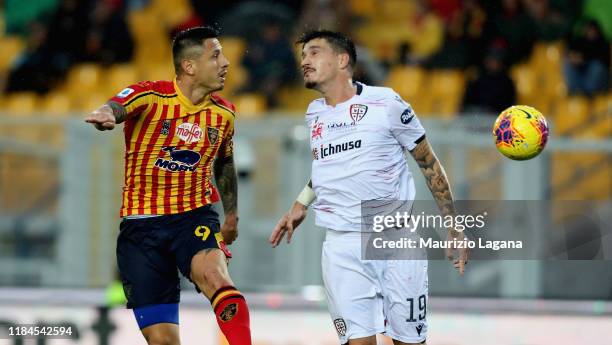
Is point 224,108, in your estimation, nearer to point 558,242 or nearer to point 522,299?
point 522,299

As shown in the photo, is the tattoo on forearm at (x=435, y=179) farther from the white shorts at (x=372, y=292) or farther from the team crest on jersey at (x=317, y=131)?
the team crest on jersey at (x=317, y=131)

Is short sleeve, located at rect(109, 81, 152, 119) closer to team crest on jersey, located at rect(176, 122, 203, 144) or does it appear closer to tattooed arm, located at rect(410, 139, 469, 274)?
team crest on jersey, located at rect(176, 122, 203, 144)

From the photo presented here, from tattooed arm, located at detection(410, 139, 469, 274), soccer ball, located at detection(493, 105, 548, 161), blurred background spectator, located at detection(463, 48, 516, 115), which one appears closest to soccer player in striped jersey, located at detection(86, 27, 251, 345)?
tattooed arm, located at detection(410, 139, 469, 274)

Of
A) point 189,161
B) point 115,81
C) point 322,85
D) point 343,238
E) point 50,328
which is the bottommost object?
point 50,328

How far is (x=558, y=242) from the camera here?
10164 mm

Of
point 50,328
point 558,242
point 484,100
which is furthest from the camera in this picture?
point 484,100

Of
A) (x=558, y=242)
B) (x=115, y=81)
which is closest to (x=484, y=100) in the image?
(x=558, y=242)

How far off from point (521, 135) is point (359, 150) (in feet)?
2.96

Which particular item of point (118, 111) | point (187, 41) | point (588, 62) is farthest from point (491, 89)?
point (118, 111)

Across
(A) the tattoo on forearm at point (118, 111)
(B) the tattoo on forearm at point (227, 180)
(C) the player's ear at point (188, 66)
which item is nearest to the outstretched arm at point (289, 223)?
(B) the tattoo on forearm at point (227, 180)

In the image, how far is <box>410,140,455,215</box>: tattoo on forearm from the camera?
6754 mm

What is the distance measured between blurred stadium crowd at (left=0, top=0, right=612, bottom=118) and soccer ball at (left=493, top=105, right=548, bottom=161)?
4683 millimetres

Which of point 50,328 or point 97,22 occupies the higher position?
point 97,22

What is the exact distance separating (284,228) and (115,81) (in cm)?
806
